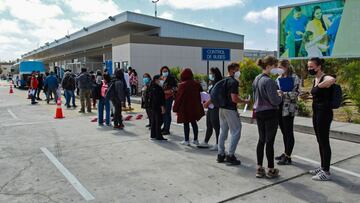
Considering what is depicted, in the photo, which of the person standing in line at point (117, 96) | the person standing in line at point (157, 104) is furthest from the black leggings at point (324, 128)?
the person standing in line at point (117, 96)

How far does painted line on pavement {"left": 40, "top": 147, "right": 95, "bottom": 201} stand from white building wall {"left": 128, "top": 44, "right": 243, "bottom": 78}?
15.7m

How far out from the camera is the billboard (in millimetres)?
11594

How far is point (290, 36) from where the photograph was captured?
13391 millimetres

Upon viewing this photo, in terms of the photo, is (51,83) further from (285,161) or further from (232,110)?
(285,161)

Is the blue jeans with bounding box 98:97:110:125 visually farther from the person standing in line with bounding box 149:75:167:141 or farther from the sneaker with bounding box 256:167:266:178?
the sneaker with bounding box 256:167:266:178

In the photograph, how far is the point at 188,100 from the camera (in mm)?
6930

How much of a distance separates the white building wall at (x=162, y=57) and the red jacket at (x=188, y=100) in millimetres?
15282

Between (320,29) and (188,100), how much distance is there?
26.1 ft

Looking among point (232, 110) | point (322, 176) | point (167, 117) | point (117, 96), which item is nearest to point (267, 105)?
point (232, 110)

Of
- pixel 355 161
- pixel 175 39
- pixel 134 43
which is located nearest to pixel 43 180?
pixel 355 161

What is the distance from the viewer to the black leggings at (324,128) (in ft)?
15.8

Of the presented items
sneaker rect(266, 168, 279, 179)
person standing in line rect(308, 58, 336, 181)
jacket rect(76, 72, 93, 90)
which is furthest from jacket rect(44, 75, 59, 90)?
person standing in line rect(308, 58, 336, 181)

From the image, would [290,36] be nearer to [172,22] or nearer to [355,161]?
[355,161]

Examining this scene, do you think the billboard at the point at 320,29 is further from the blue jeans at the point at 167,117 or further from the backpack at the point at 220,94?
the backpack at the point at 220,94
